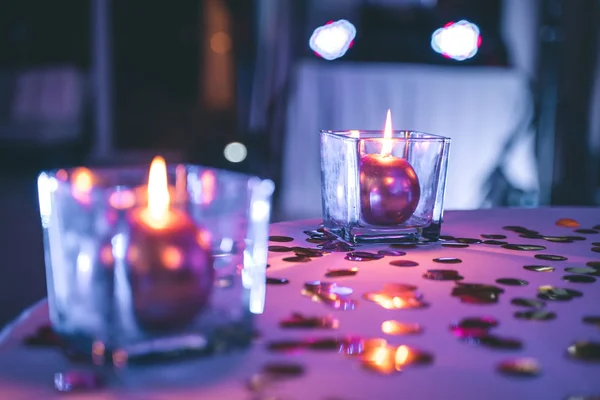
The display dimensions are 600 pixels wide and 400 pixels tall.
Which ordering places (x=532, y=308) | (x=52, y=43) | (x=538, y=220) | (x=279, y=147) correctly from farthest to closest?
(x=52, y=43), (x=279, y=147), (x=538, y=220), (x=532, y=308)

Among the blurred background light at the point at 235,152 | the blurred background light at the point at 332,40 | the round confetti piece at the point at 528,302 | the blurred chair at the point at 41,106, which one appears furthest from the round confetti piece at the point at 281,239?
the blurred chair at the point at 41,106

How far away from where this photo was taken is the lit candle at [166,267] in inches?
14.9

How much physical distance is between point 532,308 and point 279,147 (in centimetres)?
346

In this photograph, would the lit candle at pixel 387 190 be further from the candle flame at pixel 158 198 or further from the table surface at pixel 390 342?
the candle flame at pixel 158 198

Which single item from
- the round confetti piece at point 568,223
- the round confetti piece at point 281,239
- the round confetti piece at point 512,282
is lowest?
the round confetti piece at point 568,223

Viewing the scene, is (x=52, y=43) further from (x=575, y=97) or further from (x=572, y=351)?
(x=572, y=351)

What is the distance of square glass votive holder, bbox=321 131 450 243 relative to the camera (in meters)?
0.71

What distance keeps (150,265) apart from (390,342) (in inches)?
6.2

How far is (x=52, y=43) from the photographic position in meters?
6.72

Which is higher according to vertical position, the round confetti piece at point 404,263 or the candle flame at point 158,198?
the candle flame at point 158,198

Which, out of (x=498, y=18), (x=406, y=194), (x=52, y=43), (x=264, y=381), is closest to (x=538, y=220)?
(x=406, y=194)

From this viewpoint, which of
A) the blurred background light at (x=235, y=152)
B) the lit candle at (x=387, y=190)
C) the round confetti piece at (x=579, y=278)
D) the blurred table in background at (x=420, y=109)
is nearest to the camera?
the round confetti piece at (x=579, y=278)

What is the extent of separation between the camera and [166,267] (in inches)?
15.1

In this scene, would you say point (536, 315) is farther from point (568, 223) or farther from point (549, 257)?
point (568, 223)
